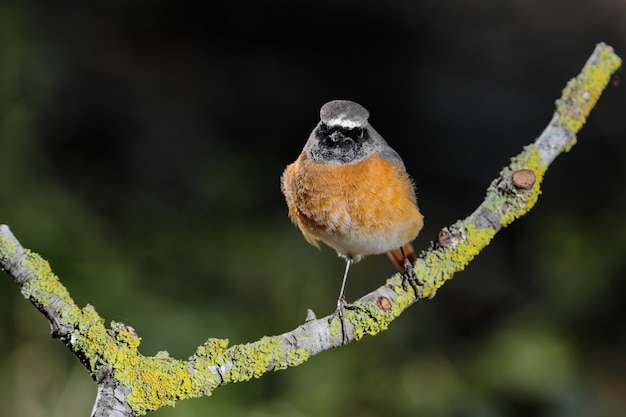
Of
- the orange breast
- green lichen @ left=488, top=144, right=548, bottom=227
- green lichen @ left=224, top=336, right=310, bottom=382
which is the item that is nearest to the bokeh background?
the orange breast

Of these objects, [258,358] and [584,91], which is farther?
[584,91]

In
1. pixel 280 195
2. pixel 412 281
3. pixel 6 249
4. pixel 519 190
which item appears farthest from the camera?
pixel 280 195

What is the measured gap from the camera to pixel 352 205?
2.55 m

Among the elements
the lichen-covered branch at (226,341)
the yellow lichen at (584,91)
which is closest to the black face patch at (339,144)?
the lichen-covered branch at (226,341)

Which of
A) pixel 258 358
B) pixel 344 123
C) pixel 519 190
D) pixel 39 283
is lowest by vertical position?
pixel 39 283

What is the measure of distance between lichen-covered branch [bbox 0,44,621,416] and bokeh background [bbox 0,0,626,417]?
5.07 ft

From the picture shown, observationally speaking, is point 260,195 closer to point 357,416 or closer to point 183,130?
point 183,130

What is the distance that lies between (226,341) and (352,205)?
0.73 m

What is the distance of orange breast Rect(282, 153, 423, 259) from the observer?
2.54 m

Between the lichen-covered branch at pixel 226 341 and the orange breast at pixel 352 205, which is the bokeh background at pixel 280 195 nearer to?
the orange breast at pixel 352 205

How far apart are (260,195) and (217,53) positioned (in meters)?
1.68

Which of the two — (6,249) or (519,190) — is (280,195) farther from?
(6,249)

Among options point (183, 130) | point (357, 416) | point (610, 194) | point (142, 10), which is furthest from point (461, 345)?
point (142, 10)

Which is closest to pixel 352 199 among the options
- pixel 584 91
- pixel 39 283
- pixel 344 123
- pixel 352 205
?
pixel 352 205
